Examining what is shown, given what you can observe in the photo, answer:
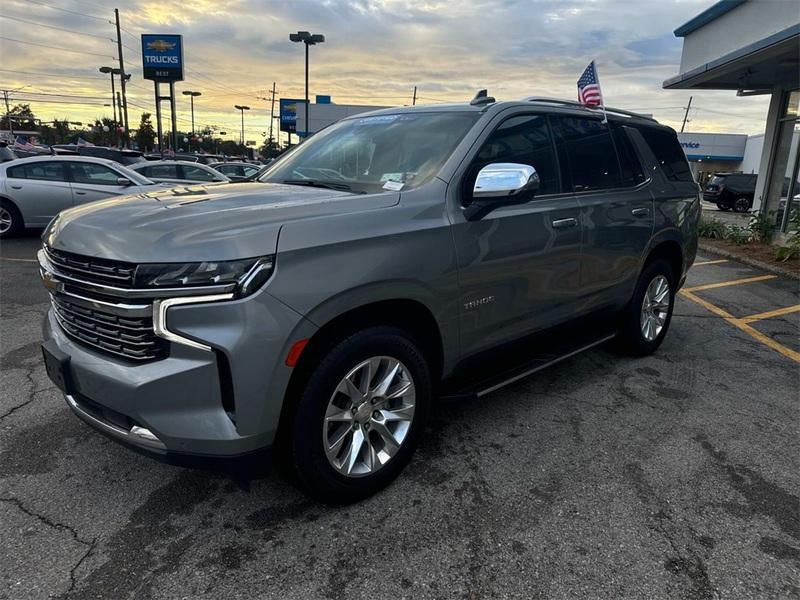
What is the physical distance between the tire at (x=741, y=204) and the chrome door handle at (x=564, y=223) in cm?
2571

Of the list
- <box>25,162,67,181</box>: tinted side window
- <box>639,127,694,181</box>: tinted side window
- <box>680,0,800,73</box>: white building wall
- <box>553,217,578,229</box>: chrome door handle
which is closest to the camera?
<box>553,217,578,229</box>: chrome door handle

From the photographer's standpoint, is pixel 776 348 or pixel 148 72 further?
pixel 148 72

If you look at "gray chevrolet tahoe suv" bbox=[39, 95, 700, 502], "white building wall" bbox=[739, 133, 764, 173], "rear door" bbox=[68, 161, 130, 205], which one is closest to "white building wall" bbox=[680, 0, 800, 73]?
"gray chevrolet tahoe suv" bbox=[39, 95, 700, 502]

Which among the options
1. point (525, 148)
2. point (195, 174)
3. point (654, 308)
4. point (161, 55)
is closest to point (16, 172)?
point (195, 174)

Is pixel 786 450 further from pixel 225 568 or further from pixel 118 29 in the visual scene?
pixel 118 29

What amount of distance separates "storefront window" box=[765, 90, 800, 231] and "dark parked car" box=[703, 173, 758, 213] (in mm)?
13778

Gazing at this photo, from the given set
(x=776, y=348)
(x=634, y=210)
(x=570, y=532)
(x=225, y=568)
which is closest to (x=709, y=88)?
(x=776, y=348)

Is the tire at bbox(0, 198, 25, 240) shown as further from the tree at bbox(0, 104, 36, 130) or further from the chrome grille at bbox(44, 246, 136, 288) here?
the tree at bbox(0, 104, 36, 130)

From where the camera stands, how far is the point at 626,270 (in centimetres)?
443

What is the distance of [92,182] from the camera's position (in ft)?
36.0

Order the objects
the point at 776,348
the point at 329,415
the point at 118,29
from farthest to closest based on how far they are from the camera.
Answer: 1. the point at 118,29
2. the point at 776,348
3. the point at 329,415

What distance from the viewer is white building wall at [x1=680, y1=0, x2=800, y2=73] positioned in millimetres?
9641

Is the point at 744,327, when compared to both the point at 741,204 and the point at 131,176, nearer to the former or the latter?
the point at 131,176

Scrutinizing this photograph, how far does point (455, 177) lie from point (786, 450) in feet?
8.72
